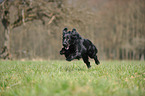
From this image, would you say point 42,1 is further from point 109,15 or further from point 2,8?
point 109,15

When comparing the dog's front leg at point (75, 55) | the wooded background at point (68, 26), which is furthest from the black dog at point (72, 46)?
the wooded background at point (68, 26)

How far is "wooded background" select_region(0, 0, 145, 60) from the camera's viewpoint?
1512cm

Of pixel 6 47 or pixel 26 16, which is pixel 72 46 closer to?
pixel 26 16

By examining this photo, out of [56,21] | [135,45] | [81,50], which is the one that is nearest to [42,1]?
[56,21]

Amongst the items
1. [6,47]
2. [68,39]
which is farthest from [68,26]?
[68,39]

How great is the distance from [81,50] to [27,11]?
459 inches

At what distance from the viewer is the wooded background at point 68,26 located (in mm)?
15117

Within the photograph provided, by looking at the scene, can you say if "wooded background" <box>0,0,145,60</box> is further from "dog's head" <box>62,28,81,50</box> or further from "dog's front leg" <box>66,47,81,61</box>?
"dog's front leg" <box>66,47,81,61</box>

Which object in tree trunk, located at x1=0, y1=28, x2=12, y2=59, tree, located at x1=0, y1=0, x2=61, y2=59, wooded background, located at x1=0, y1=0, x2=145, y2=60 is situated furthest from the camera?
tree trunk, located at x1=0, y1=28, x2=12, y2=59

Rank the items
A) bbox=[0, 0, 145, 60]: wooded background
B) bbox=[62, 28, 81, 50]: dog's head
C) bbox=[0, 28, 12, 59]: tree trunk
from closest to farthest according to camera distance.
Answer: bbox=[62, 28, 81, 50]: dog's head, bbox=[0, 0, 145, 60]: wooded background, bbox=[0, 28, 12, 59]: tree trunk

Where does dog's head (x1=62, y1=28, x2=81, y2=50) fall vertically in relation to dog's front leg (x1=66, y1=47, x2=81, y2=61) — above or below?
above

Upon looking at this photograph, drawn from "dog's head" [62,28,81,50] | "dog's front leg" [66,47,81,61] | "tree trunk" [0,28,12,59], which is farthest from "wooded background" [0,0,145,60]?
"dog's front leg" [66,47,81,61]

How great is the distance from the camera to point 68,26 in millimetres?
15117

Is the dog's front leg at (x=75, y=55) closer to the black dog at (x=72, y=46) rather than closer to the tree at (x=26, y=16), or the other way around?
the black dog at (x=72, y=46)
